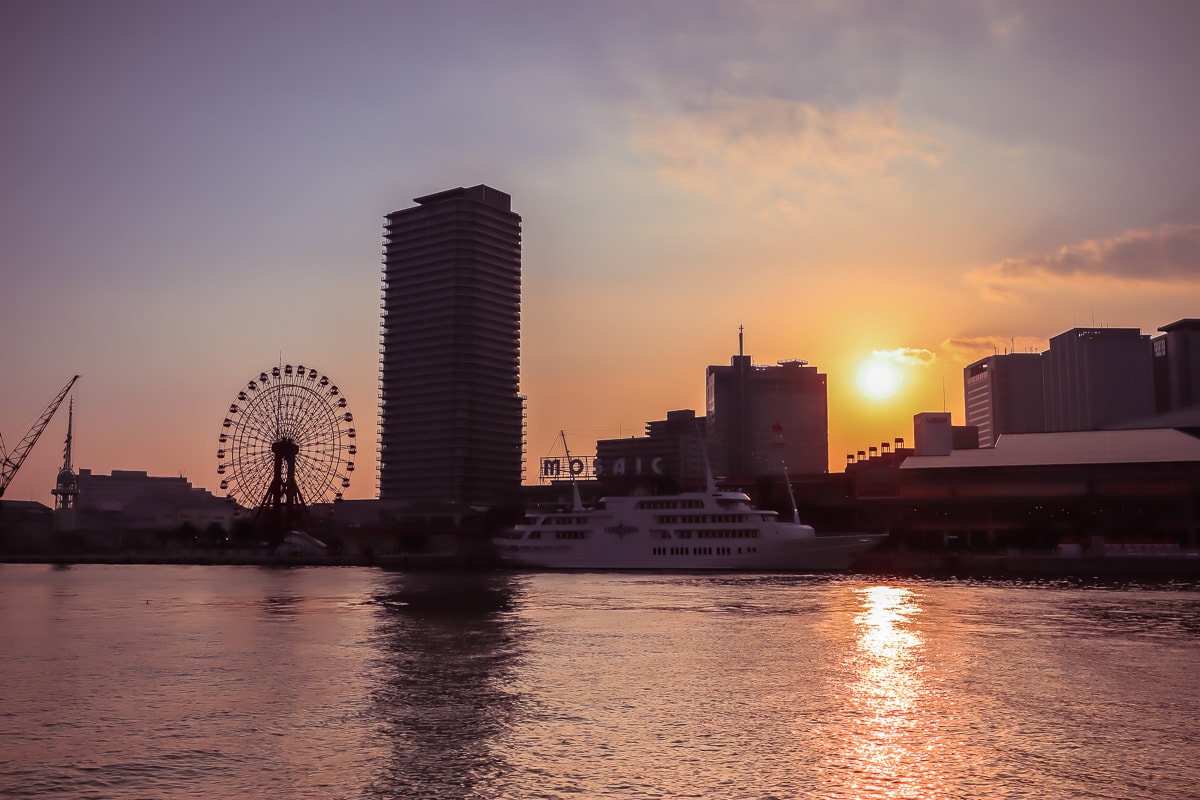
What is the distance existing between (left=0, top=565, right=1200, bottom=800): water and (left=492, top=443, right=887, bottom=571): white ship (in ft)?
165

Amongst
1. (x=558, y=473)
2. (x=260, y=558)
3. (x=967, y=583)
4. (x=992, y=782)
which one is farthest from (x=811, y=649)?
(x=260, y=558)

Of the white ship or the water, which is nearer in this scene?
the water

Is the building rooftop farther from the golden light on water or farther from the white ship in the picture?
the golden light on water

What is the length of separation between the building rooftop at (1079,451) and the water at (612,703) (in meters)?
89.6

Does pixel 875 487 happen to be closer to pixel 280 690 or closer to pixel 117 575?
pixel 117 575

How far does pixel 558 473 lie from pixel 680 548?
3426 centimetres

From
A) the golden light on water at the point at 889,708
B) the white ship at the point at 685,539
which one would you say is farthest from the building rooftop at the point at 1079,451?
the golden light on water at the point at 889,708

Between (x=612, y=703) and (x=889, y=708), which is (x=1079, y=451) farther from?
(x=612, y=703)

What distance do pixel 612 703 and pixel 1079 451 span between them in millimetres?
145425

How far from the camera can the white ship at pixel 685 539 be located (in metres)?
125

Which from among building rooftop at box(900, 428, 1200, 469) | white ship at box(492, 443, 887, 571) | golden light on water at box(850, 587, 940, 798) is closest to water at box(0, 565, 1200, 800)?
golden light on water at box(850, 587, 940, 798)

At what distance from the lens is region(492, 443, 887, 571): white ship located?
125438 mm

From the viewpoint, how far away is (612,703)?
3728cm

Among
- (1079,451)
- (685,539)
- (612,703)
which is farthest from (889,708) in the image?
(1079,451)
